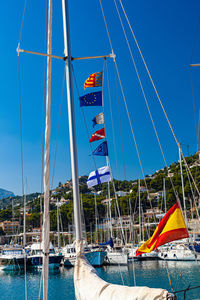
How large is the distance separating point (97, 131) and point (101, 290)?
7.13 meters

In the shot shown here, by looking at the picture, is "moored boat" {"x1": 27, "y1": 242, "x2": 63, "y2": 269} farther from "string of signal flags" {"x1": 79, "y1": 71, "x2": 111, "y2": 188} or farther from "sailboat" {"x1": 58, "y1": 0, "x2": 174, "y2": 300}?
"sailboat" {"x1": 58, "y1": 0, "x2": 174, "y2": 300}

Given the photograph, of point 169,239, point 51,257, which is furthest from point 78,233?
point 51,257

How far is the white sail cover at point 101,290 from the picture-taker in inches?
131

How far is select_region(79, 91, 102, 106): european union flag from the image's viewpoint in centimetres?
811

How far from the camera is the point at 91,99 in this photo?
8.27m

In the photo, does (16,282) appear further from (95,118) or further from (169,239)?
(169,239)

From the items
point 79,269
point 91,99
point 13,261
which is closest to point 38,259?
point 13,261

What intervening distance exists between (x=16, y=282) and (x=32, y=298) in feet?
28.7

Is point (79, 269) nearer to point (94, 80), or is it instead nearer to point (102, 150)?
point (94, 80)

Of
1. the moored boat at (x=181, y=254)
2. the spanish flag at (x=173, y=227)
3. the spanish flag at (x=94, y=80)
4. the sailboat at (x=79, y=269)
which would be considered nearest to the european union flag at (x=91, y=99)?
the spanish flag at (x=94, y=80)

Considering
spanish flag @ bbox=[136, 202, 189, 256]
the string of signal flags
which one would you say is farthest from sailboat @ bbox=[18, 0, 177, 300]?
the string of signal flags

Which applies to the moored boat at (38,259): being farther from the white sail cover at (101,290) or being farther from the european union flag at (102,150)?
the white sail cover at (101,290)

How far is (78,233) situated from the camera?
15.6 ft

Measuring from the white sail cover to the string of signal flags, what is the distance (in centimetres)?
464
